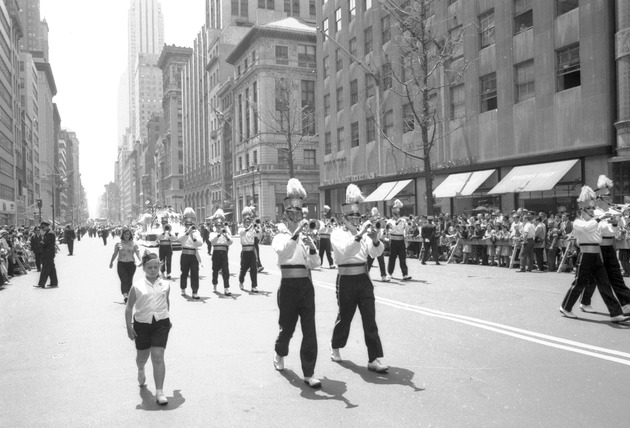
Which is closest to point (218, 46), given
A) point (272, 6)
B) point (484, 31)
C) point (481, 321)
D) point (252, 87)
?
point (272, 6)

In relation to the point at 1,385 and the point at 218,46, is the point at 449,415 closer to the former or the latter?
the point at 1,385

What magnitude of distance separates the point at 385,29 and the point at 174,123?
324 feet

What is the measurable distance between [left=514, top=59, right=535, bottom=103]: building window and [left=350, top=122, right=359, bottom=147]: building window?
51.6ft

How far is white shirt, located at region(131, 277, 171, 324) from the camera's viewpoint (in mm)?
5965

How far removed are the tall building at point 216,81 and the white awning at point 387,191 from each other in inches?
1532

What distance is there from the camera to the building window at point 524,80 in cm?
2533

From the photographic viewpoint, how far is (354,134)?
41.2m

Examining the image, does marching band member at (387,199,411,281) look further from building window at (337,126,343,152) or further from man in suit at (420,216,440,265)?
building window at (337,126,343,152)

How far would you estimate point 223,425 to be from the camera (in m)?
4.99

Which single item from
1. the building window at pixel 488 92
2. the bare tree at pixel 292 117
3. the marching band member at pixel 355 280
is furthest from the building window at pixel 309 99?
the marching band member at pixel 355 280

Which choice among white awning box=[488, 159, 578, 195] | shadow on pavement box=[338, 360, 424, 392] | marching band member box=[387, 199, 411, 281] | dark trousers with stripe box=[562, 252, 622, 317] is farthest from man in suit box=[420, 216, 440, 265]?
shadow on pavement box=[338, 360, 424, 392]

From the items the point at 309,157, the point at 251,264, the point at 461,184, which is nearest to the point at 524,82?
the point at 461,184

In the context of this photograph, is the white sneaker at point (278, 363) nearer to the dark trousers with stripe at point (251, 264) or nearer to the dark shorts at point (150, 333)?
the dark shorts at point (150, 333)

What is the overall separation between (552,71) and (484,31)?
17.6 ft
